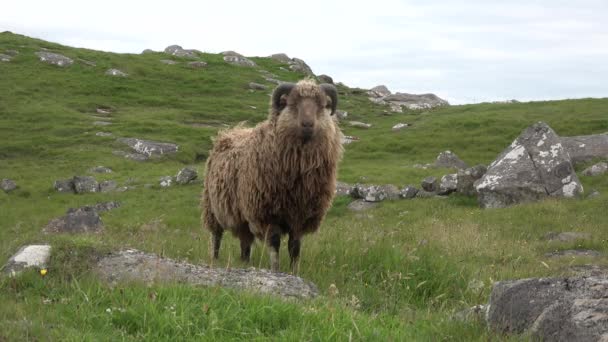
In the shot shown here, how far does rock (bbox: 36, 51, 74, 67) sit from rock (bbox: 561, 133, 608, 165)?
48.4m

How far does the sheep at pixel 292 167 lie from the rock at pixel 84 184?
68.3 feet

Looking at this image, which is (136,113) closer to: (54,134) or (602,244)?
(54,134)

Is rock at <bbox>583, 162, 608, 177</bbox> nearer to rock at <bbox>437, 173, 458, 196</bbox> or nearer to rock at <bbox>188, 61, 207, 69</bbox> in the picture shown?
rock at <bbox>437, 173, 458, 196</bbox>

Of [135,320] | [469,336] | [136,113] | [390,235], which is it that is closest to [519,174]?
[390,235]

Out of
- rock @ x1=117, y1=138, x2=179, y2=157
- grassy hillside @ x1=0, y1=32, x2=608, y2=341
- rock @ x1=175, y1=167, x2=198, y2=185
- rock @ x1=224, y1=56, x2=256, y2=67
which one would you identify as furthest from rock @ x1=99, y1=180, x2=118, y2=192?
rock @ x1=224, y1=56, x2=256, y2=67

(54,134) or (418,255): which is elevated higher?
(418,255)

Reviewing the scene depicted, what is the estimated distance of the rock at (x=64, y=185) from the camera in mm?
30750

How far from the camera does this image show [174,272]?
687 centimetres

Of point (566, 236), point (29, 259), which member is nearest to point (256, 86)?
point (566, 236)

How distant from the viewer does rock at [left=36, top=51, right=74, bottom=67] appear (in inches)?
2446

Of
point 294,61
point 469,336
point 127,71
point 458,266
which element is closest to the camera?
point 469,336

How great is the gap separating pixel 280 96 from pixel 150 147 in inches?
1160

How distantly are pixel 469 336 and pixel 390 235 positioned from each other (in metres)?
6.36

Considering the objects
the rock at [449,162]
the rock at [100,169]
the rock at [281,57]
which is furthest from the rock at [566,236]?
the rock at [281,57]
